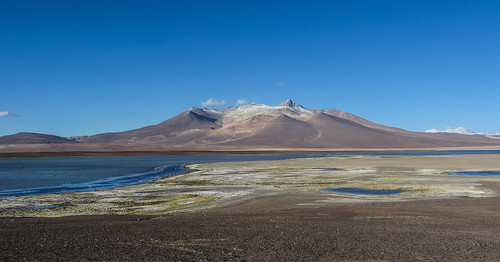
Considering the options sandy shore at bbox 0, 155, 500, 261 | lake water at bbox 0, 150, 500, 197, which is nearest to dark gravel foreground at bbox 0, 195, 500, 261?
sandy shore at bbox 0, 155, 500, 261

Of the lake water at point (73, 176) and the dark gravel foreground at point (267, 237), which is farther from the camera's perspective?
the lake water at point (73, 176)

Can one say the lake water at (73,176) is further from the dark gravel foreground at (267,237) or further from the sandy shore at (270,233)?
the dark gravel foreground at (267,237)

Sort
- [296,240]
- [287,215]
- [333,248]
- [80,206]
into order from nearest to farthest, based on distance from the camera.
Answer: [333,248] → [296,240] → [287,215] → [80,206]

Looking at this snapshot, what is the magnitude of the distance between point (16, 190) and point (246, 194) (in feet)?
68.7

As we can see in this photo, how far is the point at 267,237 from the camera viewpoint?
1383 cm

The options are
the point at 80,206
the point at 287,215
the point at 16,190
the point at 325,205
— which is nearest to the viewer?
the point at 287,215

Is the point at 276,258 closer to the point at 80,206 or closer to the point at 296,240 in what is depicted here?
the point at 296,240

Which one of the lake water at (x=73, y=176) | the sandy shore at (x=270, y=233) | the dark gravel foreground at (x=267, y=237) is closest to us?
the dark gravel foreground at (x=267, y=237)

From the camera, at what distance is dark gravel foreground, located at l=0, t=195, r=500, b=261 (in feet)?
38.4

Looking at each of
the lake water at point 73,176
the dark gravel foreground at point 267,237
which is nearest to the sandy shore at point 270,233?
the dark gravel foreground at point 267,237

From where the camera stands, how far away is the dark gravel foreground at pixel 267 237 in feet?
38.4

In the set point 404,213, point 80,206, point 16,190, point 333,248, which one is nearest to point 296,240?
point 333,248

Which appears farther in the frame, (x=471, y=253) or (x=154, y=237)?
(x=154, y=237)

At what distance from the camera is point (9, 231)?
573 inches
